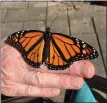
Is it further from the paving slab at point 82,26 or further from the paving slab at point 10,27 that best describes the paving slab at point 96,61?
the paving slab at point 10,27

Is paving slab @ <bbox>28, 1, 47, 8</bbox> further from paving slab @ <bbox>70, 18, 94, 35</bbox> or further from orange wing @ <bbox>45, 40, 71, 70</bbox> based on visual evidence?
orange wing @ <bbox>45, 40, 71, 70</bbox>

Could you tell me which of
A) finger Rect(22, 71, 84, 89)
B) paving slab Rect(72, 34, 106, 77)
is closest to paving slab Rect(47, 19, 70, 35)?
paving slab Rect(72, 34, 106, 77)

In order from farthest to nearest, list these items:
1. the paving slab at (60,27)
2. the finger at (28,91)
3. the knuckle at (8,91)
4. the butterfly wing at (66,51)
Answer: the paving slab at (60,27) < the knuckle at (8,91) < the finger at (28,91) < the butterfly wing at (66,51)

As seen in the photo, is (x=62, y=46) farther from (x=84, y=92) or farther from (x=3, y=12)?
(x=3, y=12)

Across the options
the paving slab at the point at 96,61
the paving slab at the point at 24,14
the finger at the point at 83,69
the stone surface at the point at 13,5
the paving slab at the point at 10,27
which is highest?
the stone surface at the point at 13,5

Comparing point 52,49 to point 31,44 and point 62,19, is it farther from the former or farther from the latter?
point 62,19

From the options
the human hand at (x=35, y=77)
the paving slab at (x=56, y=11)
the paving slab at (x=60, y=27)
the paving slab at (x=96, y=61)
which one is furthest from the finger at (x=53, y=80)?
the paving slab at (x=56, y=11)

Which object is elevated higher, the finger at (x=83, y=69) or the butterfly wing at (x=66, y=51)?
the butterfly wing at (x=66, y=51)
